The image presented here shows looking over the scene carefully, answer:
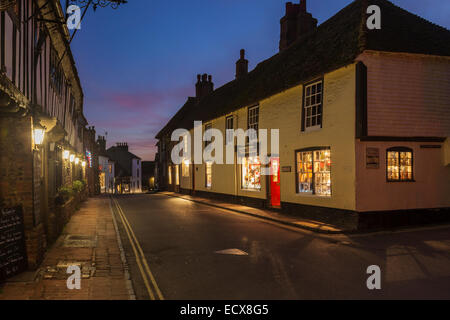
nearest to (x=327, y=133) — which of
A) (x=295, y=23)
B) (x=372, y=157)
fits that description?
(x=372, y=157)

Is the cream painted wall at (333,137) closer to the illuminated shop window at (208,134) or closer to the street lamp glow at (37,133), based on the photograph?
the street lamp glow at (37,133)

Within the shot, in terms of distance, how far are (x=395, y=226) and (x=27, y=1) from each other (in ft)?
42.5

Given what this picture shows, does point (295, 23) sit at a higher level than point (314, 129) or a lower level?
higher

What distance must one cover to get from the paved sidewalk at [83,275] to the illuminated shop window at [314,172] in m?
8.09

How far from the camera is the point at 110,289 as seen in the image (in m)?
5.90

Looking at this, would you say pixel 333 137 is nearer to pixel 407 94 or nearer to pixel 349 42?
pixel 407 94

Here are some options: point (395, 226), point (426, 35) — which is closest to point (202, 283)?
point (395, 226)

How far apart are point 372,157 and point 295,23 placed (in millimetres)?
11234

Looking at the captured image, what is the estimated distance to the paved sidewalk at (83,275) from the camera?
5582 millimetres

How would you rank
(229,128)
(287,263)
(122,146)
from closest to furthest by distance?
(287,263) → (229,128) → (122,146)

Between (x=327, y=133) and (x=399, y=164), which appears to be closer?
(x=399, y=164)

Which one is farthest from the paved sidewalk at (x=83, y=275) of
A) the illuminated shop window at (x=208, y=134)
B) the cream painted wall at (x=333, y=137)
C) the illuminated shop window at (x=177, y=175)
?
the illuminated shop window at (x=177, y=175)

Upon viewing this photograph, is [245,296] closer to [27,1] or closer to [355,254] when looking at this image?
[355,254]

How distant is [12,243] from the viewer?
21.2 feet
